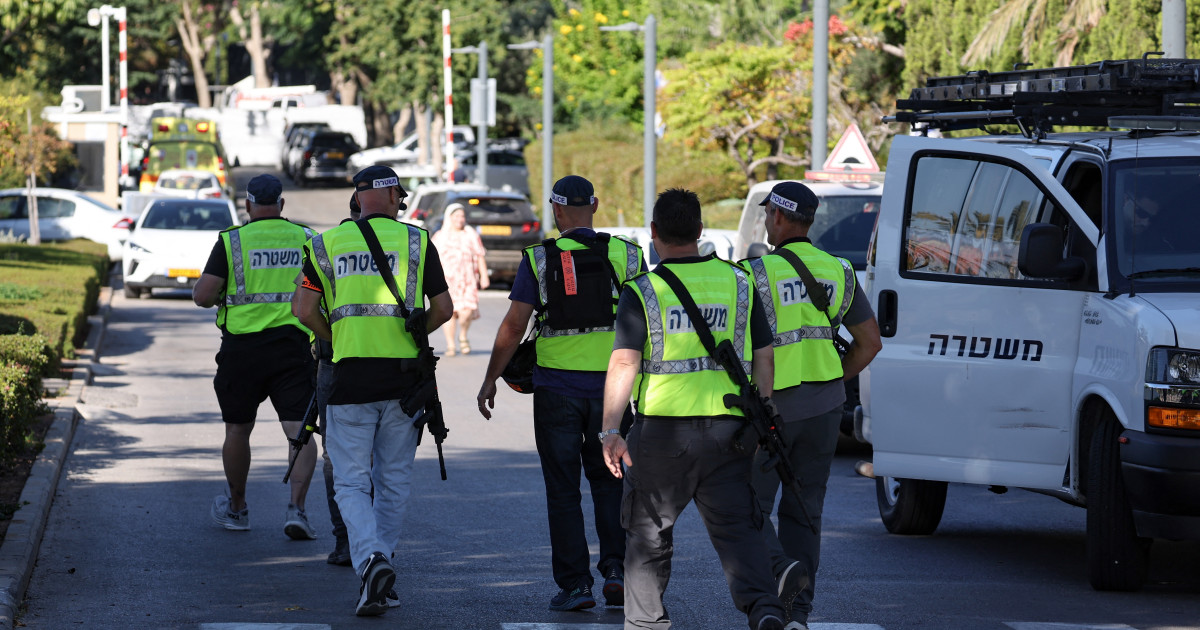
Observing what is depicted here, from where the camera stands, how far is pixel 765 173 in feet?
122

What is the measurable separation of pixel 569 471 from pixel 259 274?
2441 millimetres

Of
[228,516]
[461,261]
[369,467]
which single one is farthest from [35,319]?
[369,467]

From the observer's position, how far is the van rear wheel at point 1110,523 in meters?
7.34

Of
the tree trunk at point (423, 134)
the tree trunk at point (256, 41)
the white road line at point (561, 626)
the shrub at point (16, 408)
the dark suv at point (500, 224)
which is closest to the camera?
the white road line at point (561, 626)

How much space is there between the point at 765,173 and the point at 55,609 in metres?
30.9

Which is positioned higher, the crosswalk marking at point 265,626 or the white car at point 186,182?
the white car at point 186,182

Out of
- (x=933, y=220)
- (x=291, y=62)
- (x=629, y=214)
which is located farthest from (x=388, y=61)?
(x=933, y=220)

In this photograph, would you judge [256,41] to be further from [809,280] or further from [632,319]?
[632,319]

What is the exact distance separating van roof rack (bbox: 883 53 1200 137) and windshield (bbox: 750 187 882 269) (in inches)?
155

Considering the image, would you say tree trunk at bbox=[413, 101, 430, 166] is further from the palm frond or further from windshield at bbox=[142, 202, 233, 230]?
the palm frond

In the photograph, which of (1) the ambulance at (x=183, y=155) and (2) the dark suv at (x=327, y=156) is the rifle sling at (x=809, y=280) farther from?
(2) the dark suv at (x=327, y=156)

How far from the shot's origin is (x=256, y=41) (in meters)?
69.4

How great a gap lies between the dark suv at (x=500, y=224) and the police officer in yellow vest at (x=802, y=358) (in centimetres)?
2030

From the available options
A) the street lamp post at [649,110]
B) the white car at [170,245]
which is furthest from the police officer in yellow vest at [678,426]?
the street lamp post at [649,110]
